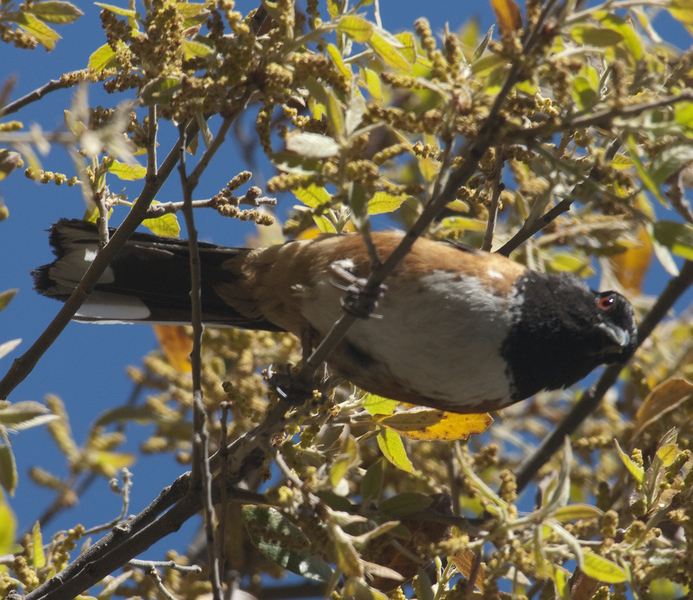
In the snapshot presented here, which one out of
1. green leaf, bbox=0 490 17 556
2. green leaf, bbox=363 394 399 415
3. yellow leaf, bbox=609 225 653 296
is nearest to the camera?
green leaf, bbox=0 490 17 556

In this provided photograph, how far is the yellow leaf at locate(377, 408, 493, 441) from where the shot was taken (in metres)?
2.45

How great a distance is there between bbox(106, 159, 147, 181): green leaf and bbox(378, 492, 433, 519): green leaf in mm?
1308

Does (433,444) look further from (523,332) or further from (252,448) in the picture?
(252,448)

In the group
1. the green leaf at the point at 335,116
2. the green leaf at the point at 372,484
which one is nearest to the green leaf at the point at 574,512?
the green leaf at the point at 372,484

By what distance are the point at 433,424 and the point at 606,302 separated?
93cm

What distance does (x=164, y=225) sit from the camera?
112 inches

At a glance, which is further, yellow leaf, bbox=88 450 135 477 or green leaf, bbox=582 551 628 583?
yellow leaf, bbox=88 450 135 477

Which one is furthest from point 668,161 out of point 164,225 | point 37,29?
point 164,225

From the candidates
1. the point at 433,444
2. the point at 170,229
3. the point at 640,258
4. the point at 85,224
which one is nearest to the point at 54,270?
the point at 85,224

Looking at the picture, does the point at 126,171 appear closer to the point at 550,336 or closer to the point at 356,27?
the point at 356,27

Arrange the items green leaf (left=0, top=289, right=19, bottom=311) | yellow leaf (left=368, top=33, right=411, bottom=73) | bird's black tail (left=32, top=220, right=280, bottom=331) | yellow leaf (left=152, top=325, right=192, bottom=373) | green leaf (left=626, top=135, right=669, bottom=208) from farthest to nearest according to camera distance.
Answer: yellow leaf (left=152, top=325, right=192, bottom=373)
bird's black tail (left=32, top=220, right=280, bottom=331)
yellow leaf (left=368, top=33, right=411, bottom=73)
green leaf (left=0, top=289, right=19, bottom=311)
green leaf (left=626, top=135, right=669, bottom=208)

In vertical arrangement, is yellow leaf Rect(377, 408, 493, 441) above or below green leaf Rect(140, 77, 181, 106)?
below

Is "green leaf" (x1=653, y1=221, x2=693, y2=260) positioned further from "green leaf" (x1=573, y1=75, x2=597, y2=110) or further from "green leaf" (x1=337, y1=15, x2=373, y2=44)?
"green leaf" (x1=337, y1=15, x2=373, y2=44)

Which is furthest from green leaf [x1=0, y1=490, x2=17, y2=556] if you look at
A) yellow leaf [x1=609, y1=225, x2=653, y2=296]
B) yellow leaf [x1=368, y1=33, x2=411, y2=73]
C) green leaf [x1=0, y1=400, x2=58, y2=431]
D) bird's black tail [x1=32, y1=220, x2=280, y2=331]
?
yellow leaf [x1=609, y1=225, x2=653, y2=296]
